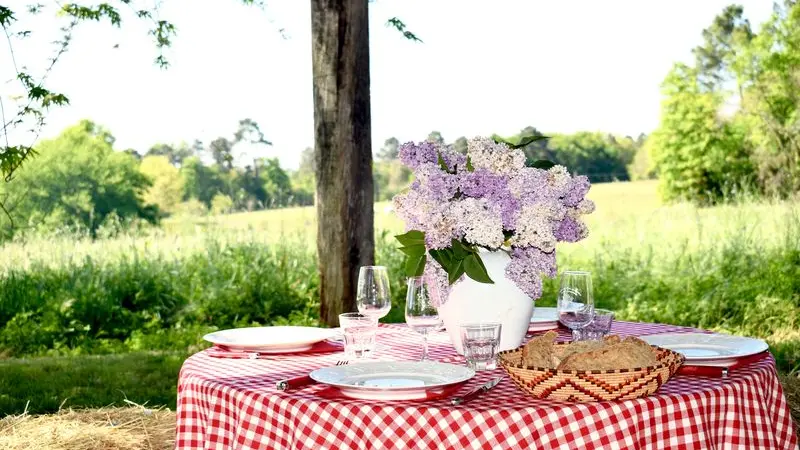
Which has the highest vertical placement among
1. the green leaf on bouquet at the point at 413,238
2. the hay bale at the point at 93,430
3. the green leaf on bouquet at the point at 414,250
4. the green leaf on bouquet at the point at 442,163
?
the green leaf on bouquet at the point at 442,163

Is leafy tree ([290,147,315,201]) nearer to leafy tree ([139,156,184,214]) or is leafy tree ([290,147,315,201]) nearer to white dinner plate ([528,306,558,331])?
leafy tree ([139,156,184,214])

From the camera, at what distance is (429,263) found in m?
2.43

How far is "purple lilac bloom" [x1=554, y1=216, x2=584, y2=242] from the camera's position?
2516mm

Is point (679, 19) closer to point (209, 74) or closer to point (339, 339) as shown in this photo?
point (209, 74)

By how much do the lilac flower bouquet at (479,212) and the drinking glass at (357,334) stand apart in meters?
0.17

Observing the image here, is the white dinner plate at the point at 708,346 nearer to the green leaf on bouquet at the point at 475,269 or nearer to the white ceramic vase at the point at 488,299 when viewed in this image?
the white ceramic vase at the point at 488,299

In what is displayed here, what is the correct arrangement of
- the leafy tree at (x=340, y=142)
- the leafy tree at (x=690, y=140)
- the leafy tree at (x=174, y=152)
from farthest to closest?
the leafy tree at (x=690, y=140), the leafy tree at (x=174, y=152), the leafy tree at (x=340, y=142)

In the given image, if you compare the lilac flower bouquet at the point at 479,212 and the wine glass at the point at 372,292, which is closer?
the lilac flower bouquet at the point at 479,212

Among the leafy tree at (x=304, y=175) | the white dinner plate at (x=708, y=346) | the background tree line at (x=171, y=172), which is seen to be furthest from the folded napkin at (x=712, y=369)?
the leafy tree at (x=304, y=175)

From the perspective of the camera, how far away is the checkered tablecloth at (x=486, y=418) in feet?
6.13

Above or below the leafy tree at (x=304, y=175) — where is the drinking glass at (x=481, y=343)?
below

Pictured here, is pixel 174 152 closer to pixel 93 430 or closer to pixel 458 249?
pixel 93 430

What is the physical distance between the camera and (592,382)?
1891mm

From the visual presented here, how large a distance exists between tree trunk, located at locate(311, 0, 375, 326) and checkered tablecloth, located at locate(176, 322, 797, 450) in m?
3.22
